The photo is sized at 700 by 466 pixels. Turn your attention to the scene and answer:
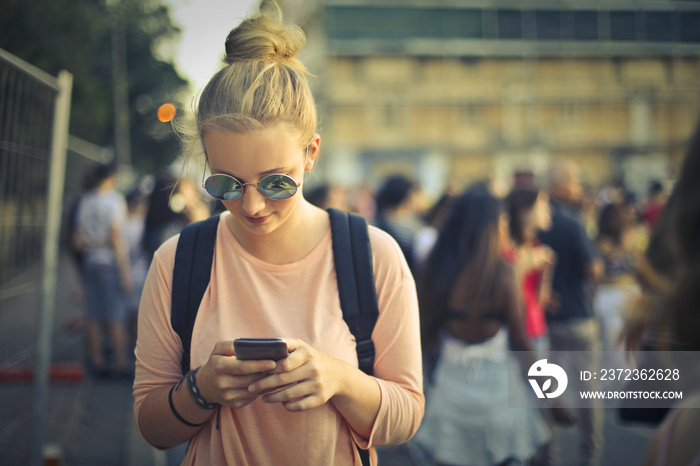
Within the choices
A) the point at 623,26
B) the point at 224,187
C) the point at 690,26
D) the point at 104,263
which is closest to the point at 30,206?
the point at 224,187

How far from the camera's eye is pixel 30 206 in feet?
12.4

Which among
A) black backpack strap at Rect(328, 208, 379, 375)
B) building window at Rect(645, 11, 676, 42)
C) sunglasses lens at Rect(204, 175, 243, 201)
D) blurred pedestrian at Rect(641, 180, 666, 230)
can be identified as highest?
building window at Rect(645, 11, 676, 42)

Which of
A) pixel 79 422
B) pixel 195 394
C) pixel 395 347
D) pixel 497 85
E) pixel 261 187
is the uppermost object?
pixel 497 85

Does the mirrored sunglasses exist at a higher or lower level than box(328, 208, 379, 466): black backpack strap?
higher

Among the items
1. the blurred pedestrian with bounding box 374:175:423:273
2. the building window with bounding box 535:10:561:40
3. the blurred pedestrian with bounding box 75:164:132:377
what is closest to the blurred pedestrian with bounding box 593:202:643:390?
the blurred pedestrian with bounding box 374:175:423:273

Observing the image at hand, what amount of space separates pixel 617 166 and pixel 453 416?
1512 inches

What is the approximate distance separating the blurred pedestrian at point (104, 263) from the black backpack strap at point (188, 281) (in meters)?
5.13

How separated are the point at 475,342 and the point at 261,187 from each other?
1.98m

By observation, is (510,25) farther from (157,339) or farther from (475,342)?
(157,339)

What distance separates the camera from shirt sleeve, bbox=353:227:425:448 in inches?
67.9

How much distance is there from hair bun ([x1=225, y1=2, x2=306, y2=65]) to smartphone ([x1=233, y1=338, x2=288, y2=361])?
0.79 meters

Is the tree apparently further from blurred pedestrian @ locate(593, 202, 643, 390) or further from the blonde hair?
blurred pedestrian @ locate(593, 202, 643, 390)

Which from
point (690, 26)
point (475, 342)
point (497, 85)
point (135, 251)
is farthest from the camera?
point (497, 85)

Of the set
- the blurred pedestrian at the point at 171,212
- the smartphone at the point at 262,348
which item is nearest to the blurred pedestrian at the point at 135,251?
the blurred pedestrian at the point at 171,212
